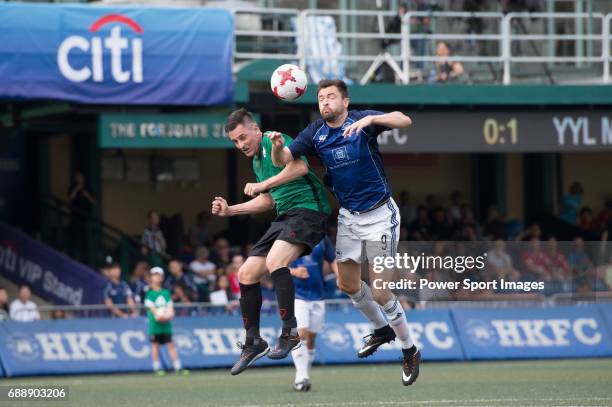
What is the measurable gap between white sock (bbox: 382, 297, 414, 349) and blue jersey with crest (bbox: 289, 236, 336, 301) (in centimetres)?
466

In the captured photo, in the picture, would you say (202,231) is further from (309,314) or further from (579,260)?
(579,260)

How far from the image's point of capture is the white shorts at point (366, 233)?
12.7 metres

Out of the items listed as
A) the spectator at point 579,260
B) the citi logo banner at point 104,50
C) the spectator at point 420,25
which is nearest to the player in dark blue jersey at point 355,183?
the spectator at point 579,260

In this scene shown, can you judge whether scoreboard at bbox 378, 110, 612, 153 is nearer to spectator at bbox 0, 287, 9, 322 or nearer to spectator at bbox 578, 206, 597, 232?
spectator at bbox 578, 206, 597, 232

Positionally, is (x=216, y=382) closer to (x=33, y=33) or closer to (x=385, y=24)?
(x=33, y=33)

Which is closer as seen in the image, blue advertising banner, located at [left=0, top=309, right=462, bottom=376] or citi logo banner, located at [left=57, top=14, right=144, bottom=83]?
blue advertising banner, located at [left=0, top=309, right=462, bottom=376]

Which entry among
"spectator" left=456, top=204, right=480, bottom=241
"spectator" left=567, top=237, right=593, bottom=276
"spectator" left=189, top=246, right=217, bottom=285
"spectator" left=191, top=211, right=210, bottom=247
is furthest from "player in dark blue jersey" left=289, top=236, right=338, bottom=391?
"spectator" left=191, top=211, right=210, bottom=247

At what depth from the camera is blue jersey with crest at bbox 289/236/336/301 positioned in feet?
58.6

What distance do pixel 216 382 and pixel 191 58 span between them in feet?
20.4

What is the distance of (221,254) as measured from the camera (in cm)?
2553

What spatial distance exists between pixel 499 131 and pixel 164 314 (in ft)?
25.8

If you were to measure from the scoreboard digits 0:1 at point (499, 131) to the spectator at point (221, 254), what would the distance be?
5.06 m

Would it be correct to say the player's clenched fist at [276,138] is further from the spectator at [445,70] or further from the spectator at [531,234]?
the spectator at [531,234]

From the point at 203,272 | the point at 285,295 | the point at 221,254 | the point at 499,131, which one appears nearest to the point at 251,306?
the point at 285,295
